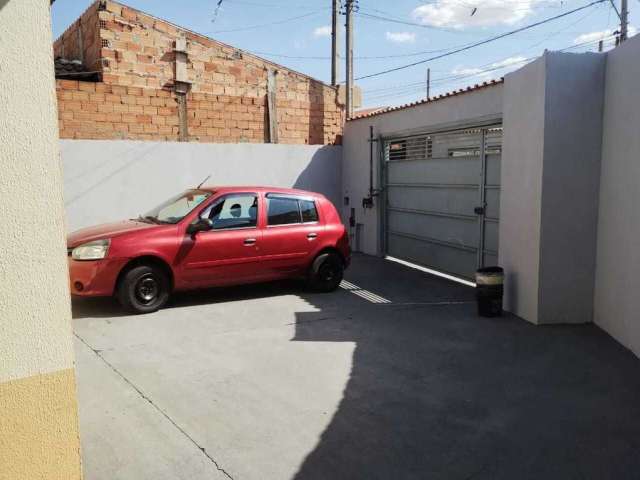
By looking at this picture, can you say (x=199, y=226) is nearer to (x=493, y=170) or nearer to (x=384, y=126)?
(x=493, y=170)

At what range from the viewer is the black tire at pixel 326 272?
820 centimetres

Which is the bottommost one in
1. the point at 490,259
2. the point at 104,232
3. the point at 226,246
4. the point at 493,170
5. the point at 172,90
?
the point at 490,259

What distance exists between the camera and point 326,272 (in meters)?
8.31

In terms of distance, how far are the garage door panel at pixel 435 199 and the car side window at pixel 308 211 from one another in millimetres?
2550

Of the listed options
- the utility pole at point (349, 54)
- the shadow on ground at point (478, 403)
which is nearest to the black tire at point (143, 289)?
the shadow on ground at point (478, 403)

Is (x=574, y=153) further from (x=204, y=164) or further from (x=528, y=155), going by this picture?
(x=204, y=164)

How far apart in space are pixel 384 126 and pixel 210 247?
5.43m

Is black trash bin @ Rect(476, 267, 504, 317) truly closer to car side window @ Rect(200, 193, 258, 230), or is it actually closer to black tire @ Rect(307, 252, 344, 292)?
black tire @ Rect(307, 252, 344, 292)

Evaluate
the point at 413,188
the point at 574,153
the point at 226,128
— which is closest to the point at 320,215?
the point at 413,188

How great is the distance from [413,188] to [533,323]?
4.47 m

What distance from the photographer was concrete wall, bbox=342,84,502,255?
8320 mm

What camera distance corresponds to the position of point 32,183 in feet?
8.14

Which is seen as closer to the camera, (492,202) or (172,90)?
(492,202)

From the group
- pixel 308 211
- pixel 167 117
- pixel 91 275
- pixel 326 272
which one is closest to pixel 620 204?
pixel 326 272
